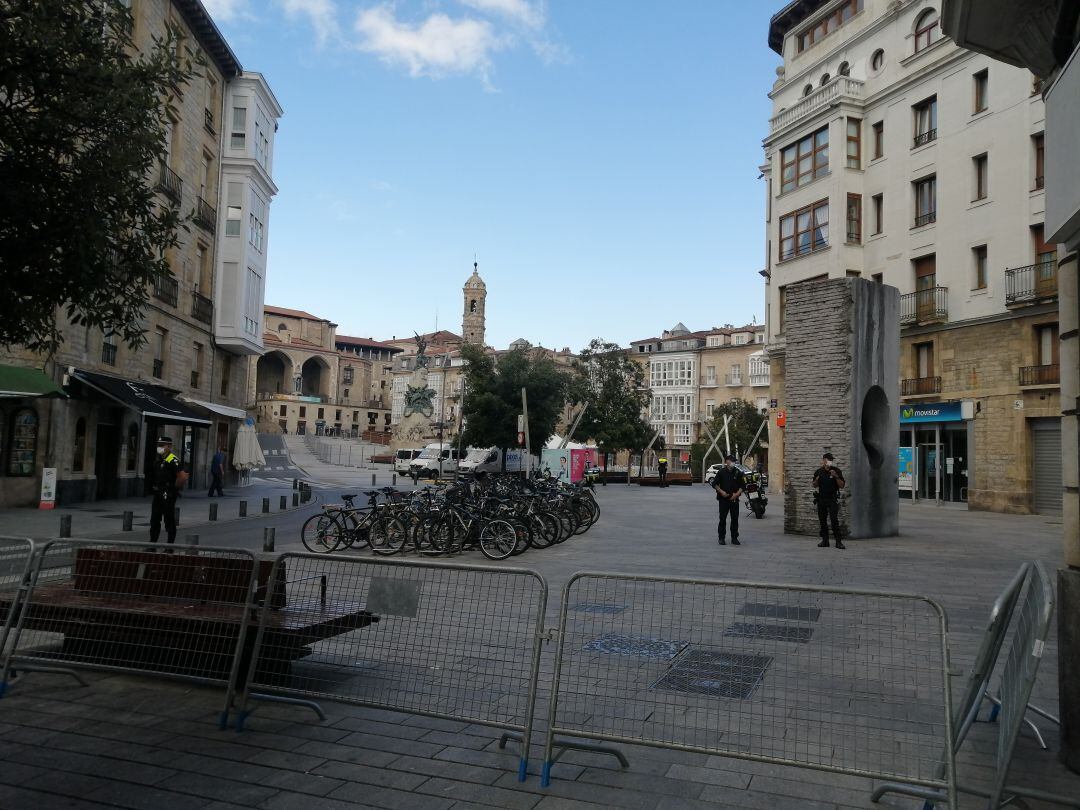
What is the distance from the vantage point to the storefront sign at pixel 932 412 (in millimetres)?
28500

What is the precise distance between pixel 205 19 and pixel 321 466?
40660 mm

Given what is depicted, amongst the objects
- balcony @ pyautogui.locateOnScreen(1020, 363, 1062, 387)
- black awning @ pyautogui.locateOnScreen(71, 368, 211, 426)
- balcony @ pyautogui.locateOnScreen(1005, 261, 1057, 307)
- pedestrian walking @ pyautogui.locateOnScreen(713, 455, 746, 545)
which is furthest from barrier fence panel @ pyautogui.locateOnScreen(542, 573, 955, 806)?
balcony @ pyautogui.locateOnScreen(1005, 261, 1057, 307)

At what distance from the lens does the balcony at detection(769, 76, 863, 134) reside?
109ft

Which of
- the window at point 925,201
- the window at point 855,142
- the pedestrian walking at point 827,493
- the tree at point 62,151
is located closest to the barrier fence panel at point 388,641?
the tree at point 62,151

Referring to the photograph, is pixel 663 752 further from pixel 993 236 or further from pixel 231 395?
pixel 231 395

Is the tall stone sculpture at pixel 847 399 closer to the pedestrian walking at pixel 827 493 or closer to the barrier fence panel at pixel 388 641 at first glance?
the pedestrian walking at pixel 827 493

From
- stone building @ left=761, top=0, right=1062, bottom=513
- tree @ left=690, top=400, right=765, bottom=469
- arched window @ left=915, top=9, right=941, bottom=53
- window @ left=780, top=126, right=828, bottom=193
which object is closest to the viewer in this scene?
stone building @ left=761, top=0, right=1062, bottom=513

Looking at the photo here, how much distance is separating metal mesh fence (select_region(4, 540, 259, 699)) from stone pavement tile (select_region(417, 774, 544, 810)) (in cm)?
171

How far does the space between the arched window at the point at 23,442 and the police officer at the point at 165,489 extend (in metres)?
9.22

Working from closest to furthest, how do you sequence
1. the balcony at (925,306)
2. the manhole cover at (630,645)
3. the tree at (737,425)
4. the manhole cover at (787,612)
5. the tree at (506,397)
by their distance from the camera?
1. the manhole cover at (787,612)
2. the manhole cover at (630,645)
3. the balcony at (925,306)
4. the tree at (506,397)
5. the tree at (737,425)

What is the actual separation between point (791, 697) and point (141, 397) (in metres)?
23.0

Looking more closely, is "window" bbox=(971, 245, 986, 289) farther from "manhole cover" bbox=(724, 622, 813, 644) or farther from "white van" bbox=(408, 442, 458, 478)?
"white van" bbox=(408, 442, 458, 478)

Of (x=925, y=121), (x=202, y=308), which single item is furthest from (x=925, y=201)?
(x=202, y=308)

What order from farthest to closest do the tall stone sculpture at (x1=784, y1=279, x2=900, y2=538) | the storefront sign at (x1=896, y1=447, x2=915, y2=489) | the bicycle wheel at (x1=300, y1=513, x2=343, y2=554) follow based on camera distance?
1. the storefront sign at (x1=896, y1=447, x2=915, y2=489)
2. the tall stone sculpture at (x1=784, y1=279, x2=900, y2=538)
3. the bicycle wheel at (x1=300, y1=513, x2=343, y2=554)
